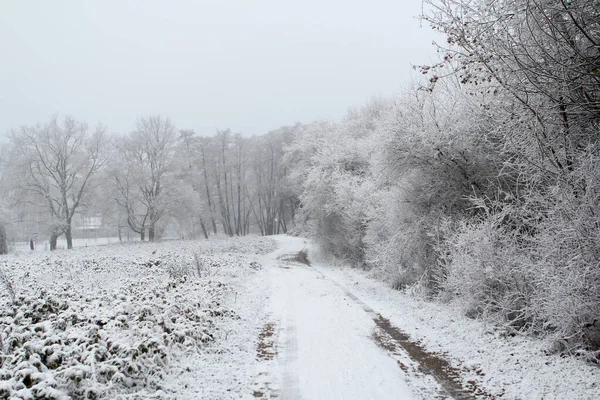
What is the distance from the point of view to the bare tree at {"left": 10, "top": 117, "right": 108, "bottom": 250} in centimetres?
2872

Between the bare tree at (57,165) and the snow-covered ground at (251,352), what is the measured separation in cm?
2524

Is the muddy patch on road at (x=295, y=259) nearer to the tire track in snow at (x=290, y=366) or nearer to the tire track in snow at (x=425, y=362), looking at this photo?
the tire track in snow at (x=425, y=362)

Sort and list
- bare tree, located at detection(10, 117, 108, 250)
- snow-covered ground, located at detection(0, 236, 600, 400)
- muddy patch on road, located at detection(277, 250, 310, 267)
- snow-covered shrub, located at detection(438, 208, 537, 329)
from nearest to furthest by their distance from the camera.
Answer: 1. snow-covered ground, located at detection(0, 236, 600, 400)
2. snow-covered shrub, located at detection(438, 208, 537, 329)
3. muddy patch on road, located at detection(277, 250, 310, 267)
4. bare tree, located at detection(10, 117, 108, 250)

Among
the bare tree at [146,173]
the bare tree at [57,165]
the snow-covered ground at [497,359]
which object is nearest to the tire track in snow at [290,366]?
the snow-covered ground at [497,359]

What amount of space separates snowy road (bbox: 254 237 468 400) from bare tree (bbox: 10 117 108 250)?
2743 cm

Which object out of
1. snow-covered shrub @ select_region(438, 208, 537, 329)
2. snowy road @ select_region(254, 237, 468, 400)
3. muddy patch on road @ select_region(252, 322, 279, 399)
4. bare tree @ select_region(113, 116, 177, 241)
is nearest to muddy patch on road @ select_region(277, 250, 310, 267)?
bare tree @ select_region(113, 116, 177, 241)

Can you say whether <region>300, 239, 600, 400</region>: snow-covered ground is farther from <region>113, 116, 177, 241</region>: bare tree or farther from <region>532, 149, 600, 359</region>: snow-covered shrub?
<region>113, 116, 177, 241</region>: bare tree

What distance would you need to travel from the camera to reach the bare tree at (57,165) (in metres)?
28.7

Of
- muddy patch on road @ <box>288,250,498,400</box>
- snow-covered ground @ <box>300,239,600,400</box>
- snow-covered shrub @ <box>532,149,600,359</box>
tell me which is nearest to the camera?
snow-covered ground @ <box>300,239,600,400</box>

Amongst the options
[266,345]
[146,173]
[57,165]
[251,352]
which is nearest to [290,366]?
[251,352]

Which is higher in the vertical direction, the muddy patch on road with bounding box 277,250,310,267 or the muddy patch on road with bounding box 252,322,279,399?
the muddy patch on road with bounding box 252,322,279,399

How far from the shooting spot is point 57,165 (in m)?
30.0

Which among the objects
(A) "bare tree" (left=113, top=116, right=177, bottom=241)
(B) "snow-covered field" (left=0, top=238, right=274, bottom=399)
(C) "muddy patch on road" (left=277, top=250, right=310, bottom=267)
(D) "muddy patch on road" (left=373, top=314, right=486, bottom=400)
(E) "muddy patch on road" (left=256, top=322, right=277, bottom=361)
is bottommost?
(C) "muddy patch on road" (left=277, top=250, right=310, bottom=267)

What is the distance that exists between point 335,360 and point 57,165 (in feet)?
105
